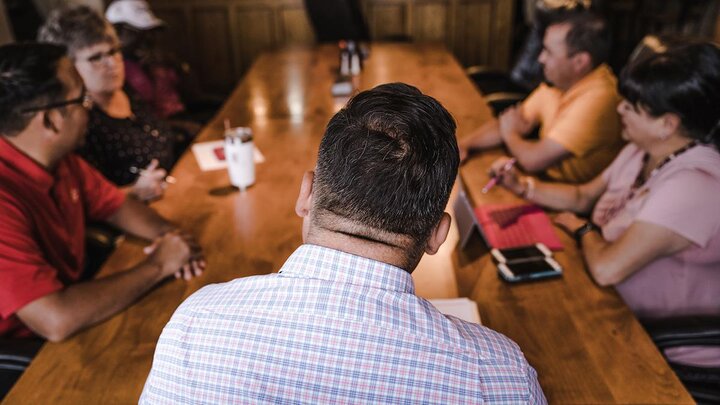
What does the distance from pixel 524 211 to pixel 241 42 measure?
4729 mm

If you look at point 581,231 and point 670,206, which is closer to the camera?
point 670,206

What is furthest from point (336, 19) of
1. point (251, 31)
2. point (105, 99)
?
point (105, 99)

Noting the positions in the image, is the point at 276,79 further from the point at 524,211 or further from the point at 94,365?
the point at 94,365

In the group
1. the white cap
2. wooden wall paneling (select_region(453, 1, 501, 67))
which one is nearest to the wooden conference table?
the white cap

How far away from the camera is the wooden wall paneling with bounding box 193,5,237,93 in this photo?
577 cm

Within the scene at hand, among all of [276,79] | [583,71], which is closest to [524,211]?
[583,71]

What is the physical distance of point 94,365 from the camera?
1186mm

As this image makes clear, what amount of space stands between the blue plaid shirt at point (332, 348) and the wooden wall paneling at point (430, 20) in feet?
17.6

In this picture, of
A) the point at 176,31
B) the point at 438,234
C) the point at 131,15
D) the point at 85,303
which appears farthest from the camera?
the point at 176,31

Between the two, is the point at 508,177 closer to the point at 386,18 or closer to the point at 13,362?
the point at 13,362

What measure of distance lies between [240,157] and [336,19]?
3.18 m

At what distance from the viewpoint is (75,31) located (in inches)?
90.2

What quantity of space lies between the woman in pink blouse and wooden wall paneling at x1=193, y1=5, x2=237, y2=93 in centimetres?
480

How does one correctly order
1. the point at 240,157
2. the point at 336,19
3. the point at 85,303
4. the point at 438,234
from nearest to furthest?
the point at 438,234 < the point at 85,303 < the point at 240,157 < the point at 336,19
